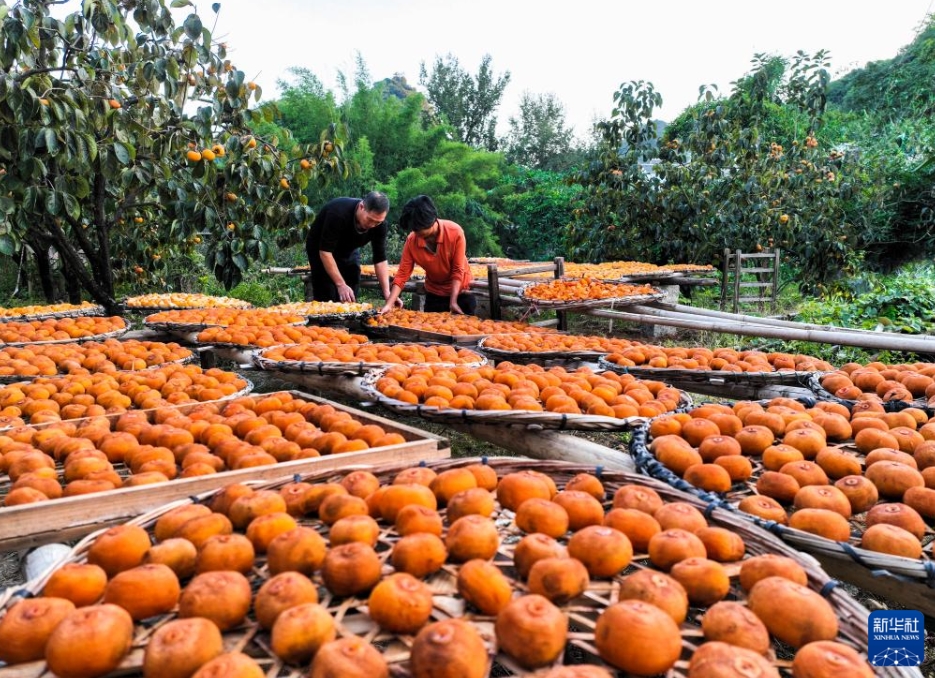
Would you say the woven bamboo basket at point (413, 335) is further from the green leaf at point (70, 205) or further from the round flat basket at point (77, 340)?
the green leaf at point (70, 205)

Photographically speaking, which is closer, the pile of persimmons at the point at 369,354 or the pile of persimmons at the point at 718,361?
the pile of persimmons at the point at 718,361

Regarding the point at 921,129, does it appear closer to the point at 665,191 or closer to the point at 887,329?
the point at 665,191

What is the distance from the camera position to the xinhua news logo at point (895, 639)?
3.15 ft

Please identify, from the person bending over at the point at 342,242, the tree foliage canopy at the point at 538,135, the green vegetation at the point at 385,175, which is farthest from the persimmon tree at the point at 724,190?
the tree foliage canopy at the point at 538,135

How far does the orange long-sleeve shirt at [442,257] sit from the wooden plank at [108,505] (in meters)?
3.79

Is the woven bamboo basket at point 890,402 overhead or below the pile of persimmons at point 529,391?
below

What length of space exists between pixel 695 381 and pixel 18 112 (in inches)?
183

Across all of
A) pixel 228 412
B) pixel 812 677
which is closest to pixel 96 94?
pixel 228 412

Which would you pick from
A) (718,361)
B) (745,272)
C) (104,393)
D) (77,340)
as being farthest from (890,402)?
(745,272)

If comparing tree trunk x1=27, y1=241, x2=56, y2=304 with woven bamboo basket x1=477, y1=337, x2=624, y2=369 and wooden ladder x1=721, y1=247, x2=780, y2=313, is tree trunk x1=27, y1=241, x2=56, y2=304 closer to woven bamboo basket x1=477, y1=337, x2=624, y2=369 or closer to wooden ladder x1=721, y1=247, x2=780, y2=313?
woven bamboo basket x1=477, y1=337, x2=624, y2=369

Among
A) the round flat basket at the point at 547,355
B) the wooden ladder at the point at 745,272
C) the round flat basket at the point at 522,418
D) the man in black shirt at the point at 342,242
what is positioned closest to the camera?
the round flat basket at the point at 522,418

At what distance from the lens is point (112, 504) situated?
163 centimetres

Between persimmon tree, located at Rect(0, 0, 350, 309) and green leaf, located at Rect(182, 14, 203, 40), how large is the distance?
0.01 meters

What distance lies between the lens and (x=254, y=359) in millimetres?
3652
